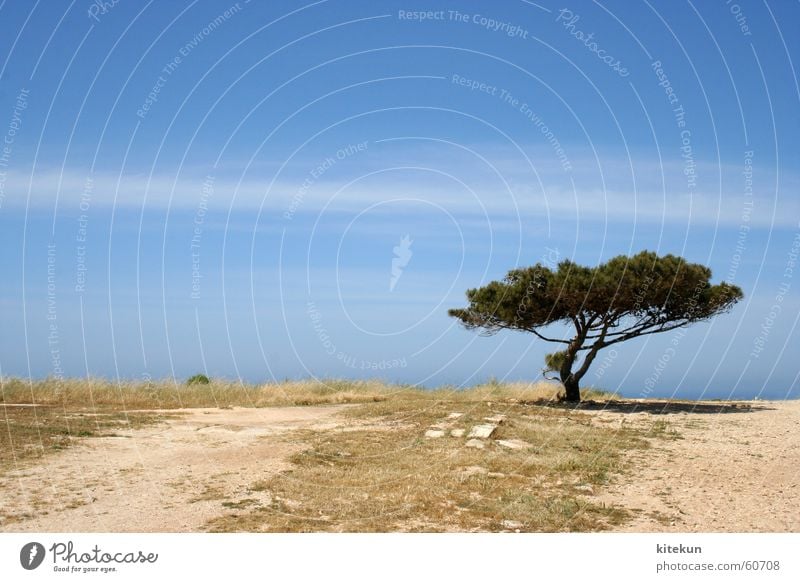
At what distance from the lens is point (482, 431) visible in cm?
1573

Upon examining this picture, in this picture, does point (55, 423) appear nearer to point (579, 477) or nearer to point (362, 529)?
point (362, 529)

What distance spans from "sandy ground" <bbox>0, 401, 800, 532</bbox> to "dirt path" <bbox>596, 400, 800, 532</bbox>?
0.6 inches

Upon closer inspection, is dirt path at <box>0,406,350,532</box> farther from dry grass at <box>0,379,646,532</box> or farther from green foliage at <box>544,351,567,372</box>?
green foliage at <box>544,351,567,372</box>

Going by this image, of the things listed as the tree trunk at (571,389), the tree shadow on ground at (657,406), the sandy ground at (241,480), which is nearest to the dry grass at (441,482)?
the sandy ground at (241,480)

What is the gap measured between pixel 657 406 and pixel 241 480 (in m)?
17.7

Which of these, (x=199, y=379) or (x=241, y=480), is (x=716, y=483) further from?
(x=199, y=379)

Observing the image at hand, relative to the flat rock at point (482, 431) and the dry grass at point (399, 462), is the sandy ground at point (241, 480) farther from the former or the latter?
the flat rock at point (482, 431)

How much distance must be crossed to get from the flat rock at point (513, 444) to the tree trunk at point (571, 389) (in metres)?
11.3

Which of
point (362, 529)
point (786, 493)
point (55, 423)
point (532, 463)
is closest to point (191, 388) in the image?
point (55, 423)

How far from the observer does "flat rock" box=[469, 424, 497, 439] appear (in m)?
15.3

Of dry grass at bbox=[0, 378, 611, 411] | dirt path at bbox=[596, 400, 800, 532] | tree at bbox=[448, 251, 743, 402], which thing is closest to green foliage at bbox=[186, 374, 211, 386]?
dry grass at bbox=[0, 378, 611, 411]

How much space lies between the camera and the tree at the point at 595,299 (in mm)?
23156

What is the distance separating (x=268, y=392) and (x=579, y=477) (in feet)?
59.1

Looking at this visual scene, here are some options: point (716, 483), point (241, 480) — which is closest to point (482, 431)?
point (716, 483)
